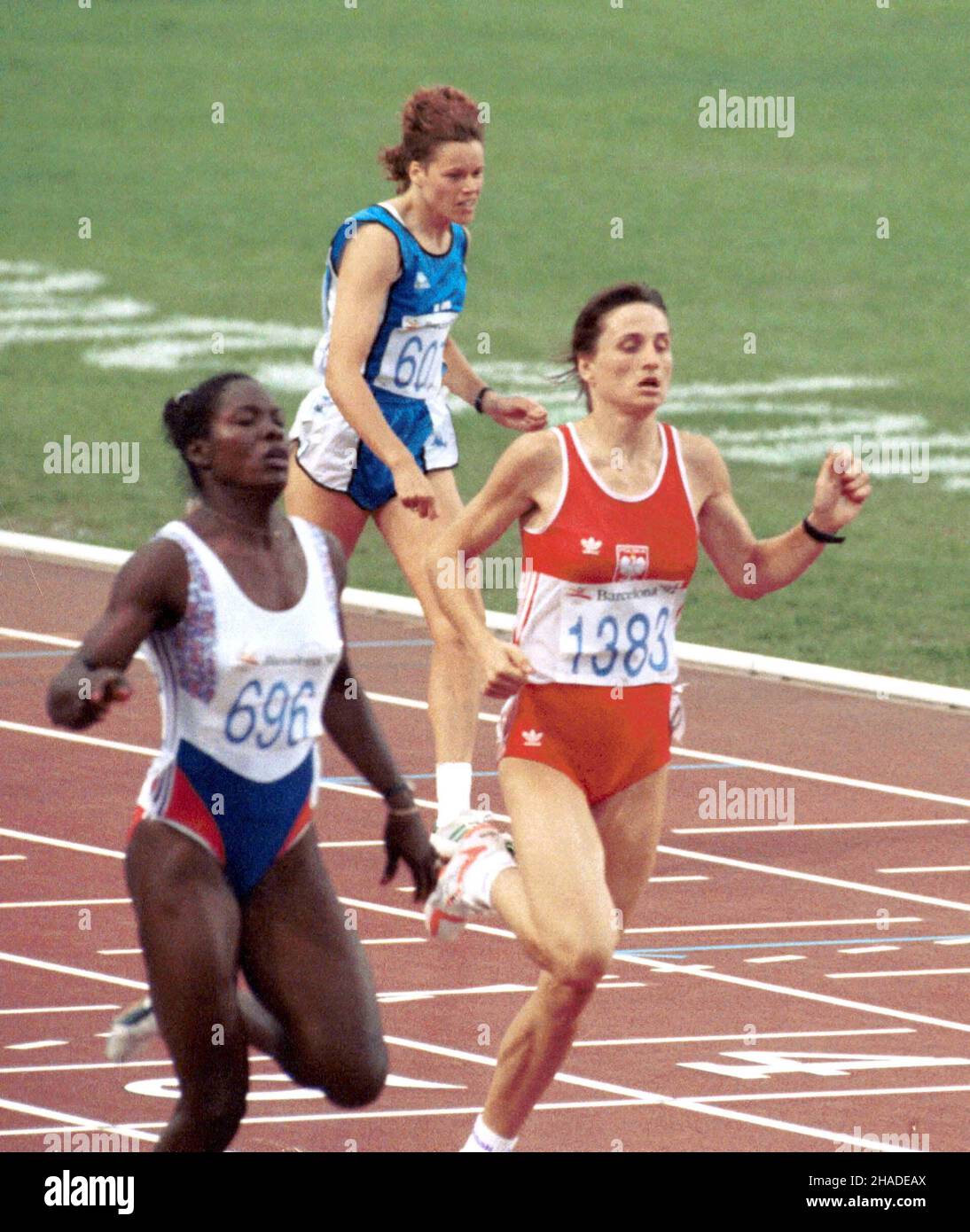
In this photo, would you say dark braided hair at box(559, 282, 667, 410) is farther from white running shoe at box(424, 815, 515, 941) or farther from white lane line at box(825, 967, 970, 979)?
white lane line at box(825, 967, 970, 979)

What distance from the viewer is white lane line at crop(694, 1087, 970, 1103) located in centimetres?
948

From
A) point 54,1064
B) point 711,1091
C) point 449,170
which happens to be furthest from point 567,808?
point 449,170

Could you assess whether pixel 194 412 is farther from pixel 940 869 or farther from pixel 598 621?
pixel 940 869

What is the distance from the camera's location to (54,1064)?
32.0 feet

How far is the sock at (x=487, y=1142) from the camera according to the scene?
28.0ft

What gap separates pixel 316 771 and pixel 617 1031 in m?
2.44

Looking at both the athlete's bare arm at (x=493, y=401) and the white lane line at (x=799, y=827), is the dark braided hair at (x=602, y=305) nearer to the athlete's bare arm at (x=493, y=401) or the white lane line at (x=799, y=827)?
the athlete's bare arm at (x=493, y=401)

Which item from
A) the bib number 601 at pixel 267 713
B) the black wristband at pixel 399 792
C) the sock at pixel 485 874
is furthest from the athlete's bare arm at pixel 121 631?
the sock at pixel 485 874

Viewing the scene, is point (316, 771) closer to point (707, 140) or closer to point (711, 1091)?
point (711, 1091)

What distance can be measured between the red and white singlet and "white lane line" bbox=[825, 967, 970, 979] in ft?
8.02

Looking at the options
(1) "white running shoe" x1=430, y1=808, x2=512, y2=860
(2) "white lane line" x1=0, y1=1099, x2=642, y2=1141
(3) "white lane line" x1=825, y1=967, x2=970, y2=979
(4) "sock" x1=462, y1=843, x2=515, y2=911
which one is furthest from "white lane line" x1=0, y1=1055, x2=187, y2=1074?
(3) "white lane line" x1=825, y1=967, x2=970, y2=979

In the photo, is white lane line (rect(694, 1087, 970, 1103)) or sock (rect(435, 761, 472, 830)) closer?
white lane line (rect(694, 1087, 970, 1103))

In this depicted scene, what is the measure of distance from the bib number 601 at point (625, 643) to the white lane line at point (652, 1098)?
1489 millimetres

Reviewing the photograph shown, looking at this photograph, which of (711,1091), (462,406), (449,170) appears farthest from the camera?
(462,406)
